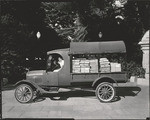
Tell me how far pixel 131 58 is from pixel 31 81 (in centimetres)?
1154

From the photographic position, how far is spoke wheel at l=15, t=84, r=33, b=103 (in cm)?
1023

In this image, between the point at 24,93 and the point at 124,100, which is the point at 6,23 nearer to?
the point at 24,93

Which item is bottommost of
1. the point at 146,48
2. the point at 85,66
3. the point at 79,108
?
the point at 79,108

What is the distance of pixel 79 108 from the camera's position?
8.81 meters

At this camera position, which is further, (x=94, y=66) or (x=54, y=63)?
(x=54, y=63)

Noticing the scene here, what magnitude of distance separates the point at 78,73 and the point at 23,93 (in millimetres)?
2092

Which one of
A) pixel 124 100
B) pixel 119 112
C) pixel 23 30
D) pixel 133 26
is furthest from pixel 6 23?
pixel 133 26

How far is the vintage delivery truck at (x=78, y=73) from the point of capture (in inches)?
405

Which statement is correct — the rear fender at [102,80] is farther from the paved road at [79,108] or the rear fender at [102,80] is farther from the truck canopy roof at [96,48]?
the truck canopy roof at [96,48]

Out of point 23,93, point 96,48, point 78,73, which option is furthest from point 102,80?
point 23,93

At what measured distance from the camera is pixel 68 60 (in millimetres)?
10586

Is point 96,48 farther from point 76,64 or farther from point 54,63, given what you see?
point 54,63

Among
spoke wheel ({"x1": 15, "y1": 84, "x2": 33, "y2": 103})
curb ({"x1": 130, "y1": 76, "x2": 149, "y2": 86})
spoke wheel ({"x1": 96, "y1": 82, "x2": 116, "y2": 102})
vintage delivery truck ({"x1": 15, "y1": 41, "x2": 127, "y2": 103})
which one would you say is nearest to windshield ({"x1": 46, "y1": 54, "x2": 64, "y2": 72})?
vintage delivery truck ({"x1": 15, "y1": 41, "x2": 127, "y2": 103})

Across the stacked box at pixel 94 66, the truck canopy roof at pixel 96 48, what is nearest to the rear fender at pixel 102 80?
the stacked box at pixel 94 66
